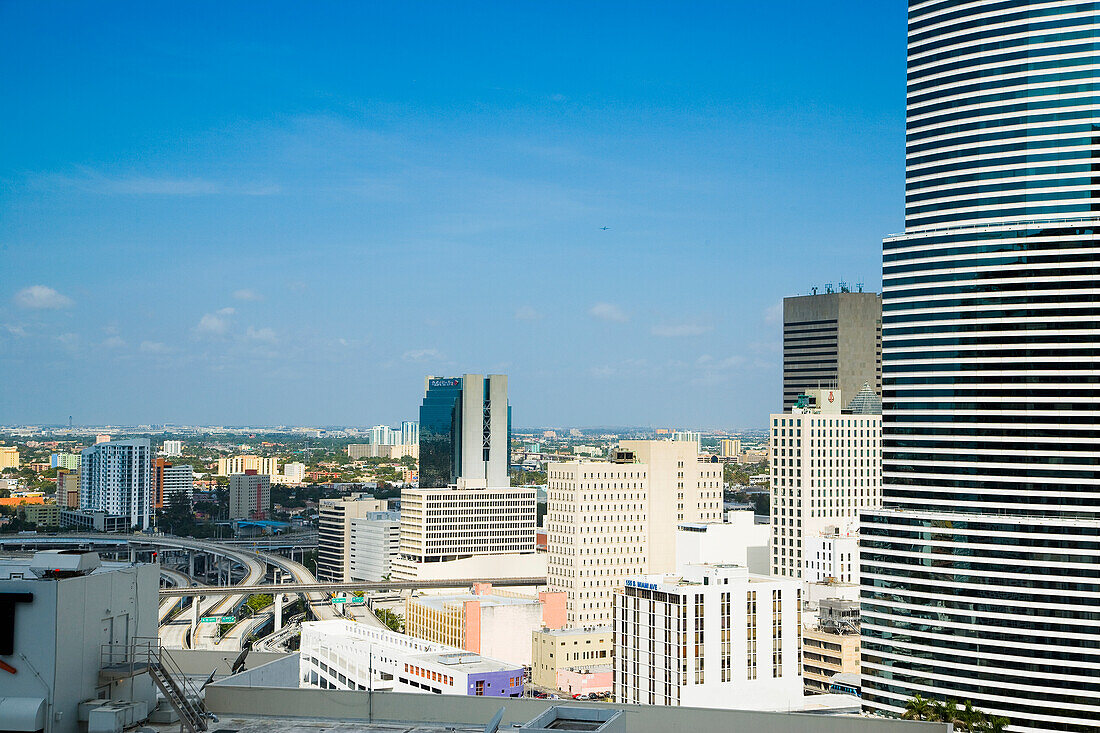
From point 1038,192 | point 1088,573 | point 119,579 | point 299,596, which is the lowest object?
point 299,596

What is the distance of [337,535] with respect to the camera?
536ft

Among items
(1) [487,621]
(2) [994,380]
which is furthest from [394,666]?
(2) [994,380]

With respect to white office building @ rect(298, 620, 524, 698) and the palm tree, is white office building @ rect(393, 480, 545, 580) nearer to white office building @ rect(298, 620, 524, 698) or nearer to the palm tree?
white office building @ rect(298, 620, 524, 698)

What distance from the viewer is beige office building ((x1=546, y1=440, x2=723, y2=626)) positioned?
109 metres

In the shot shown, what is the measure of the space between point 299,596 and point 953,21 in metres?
94.5

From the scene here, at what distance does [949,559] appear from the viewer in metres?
71.8

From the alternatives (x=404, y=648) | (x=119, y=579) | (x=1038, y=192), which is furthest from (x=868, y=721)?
(x=1038, y=192)

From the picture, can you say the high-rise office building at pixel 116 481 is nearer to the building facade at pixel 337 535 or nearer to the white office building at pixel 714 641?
the building facade at pixel 337 535

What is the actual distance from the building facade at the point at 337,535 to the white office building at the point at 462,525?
15159 mm

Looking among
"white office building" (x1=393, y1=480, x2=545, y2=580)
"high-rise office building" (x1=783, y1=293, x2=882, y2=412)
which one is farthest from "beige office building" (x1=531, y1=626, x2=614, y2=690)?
"high-rise office building" (x1=783, y1=293, x2=882, y2=412)

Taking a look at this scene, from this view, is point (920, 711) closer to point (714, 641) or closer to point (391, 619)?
point (714, 641)

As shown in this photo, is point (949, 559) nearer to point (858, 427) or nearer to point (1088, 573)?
point (1088, 573)

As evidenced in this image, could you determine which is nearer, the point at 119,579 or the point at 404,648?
the point at 119,579

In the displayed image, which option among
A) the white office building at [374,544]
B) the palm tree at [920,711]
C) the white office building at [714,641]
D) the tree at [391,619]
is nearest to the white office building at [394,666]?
the white office building at [714,641]
